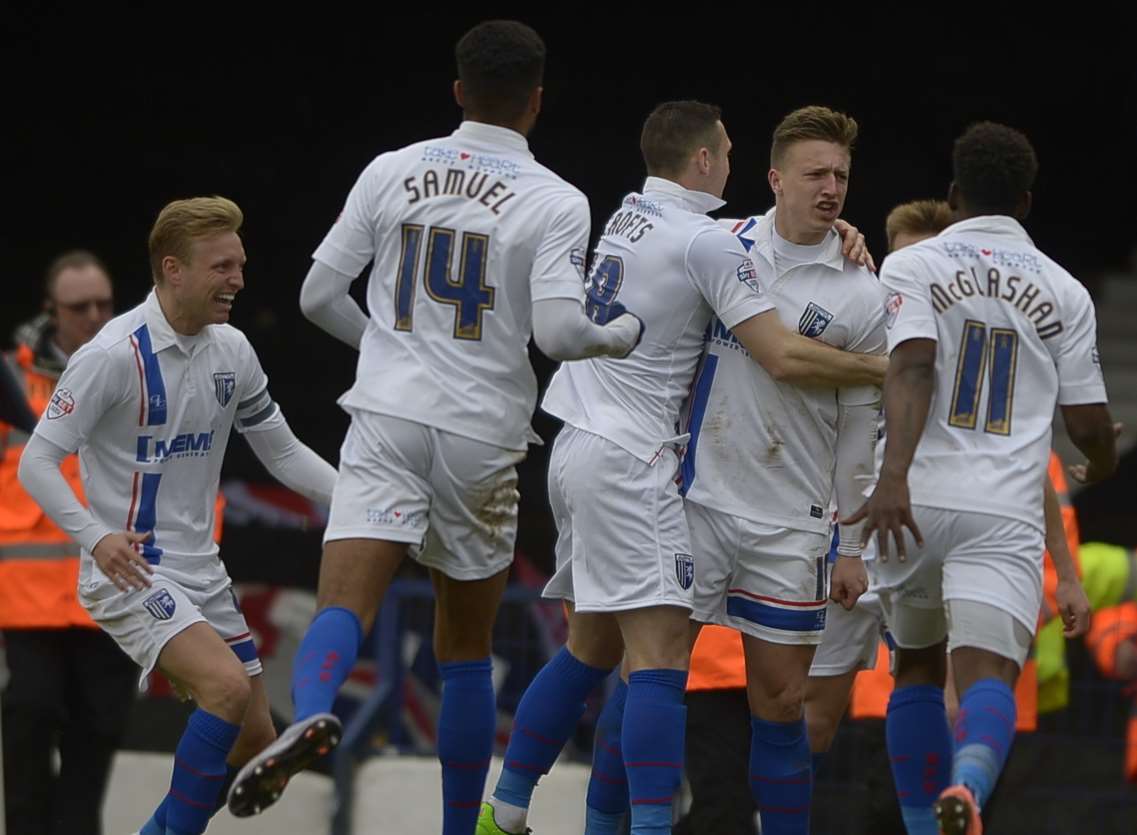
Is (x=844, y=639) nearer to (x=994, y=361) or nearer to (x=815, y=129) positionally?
(x=994, y=361)

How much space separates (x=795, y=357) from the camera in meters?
5.13

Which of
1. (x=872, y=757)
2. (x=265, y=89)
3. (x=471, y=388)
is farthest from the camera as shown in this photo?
(x=265, y=89)

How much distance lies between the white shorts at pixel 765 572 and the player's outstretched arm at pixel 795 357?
43cm

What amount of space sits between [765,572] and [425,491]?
99 cm

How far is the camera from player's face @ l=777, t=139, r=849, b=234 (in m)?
5.32

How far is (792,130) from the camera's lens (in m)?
5.40

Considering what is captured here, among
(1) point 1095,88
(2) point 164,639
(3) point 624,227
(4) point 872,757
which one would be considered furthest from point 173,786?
(1) point 1095,88

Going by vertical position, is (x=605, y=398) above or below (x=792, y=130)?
below

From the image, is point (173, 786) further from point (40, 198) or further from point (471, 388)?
point (40, 198)

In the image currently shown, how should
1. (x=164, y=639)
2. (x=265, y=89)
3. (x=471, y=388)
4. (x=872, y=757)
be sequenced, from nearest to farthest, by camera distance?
(x=471, y=388), (x=164, y=639), (x=872, y=757), (x=265, y=89)

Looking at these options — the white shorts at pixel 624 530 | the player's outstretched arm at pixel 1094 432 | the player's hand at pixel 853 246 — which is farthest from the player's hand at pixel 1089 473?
the white shorts at pixel 624 530

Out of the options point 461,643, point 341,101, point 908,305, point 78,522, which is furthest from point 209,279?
point 341,101

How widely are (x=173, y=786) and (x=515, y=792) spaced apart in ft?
3.13

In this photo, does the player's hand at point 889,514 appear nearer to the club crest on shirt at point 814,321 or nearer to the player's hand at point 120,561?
the club crest on shirt at point 814,321
